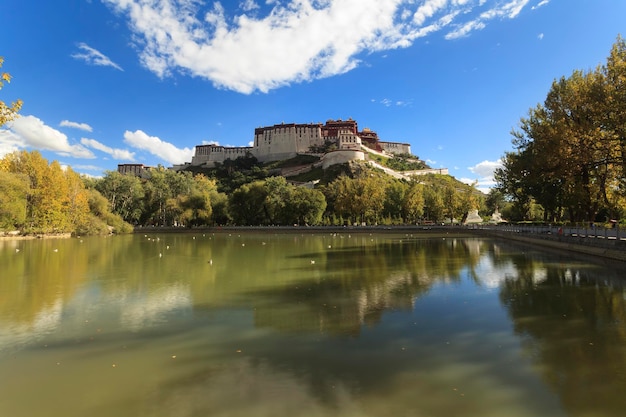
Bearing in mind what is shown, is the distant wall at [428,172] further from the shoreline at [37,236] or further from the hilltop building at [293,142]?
the shoreline at [37,236]

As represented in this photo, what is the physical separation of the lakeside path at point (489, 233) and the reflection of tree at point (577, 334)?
8692mm

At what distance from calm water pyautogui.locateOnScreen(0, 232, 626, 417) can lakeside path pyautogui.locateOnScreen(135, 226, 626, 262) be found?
8.71 metres

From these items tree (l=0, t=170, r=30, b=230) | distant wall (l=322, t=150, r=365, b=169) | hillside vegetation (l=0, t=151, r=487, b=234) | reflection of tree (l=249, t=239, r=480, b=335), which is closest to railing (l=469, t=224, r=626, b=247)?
reflection of tree (l=249, t=239, r=480, b=335)

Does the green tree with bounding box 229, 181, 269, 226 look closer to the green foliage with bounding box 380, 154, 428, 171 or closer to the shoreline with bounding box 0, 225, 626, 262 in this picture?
the shoreline with bounding box 0, 225, 626, 262

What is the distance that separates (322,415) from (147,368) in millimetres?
3742

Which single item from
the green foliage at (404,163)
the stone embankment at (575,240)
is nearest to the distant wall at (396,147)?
the green foliage at (404,163)

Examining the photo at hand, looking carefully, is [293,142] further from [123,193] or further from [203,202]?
[123,193]

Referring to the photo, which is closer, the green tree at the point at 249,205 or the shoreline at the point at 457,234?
the shoreline at the point at 457,234

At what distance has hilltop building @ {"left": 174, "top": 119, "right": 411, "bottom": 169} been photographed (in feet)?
431

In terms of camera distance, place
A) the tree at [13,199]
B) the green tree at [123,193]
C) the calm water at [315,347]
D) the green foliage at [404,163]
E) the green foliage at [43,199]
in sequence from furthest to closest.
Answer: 1. the green foliage at [404,163]
2. the green tree at [123,193]
3. the green foliage at [43,199]
4. the tree at [13,199]
5. the calm water at [315,347]

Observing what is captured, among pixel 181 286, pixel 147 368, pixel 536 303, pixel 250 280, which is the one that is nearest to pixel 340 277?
pixel 250 280

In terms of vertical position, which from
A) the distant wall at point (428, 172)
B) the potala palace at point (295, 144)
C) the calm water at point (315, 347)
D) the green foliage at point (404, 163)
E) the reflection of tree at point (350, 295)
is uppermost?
the potala palace at point (295, 144)

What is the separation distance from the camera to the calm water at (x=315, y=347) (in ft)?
19.5

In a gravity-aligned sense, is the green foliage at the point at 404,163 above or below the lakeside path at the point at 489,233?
above
